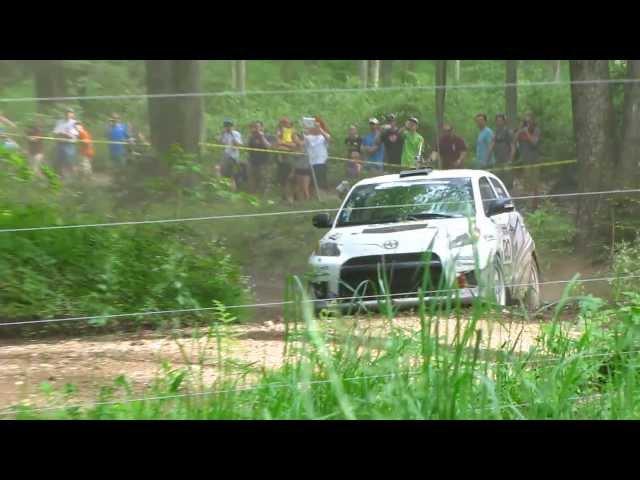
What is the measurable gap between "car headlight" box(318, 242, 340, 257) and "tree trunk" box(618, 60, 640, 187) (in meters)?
2.15

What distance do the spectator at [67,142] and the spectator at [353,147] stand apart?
1.64m

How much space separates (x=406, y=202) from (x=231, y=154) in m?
1.09

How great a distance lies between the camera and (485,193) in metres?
5.94

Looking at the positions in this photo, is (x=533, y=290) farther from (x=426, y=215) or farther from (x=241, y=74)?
(x=241, y=74)

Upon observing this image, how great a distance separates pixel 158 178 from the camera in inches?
227

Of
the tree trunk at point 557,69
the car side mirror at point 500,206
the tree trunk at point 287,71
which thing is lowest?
the car side mirror at point 500,206

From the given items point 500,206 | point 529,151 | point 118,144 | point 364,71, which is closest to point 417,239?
point 500,206

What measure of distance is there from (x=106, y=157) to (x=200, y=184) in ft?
1.89

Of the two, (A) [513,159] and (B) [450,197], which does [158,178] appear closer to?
(B) [450,197]

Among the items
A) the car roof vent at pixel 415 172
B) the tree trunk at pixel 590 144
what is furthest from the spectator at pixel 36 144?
the tree trunk at pixel 590 144

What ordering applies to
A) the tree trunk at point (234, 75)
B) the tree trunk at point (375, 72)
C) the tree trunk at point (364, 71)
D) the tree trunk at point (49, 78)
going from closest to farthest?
the tree trunk at point (49, 78), the tree trunk at point (375, 72), the tree trunk at point (364, 71), the tree trunk at point (234, 75)

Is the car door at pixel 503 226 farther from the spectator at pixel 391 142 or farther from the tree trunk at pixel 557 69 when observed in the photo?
the tree trunk at pixel 557 69

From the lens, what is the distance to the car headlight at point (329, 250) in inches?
219

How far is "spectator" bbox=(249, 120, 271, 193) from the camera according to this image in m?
5.80
